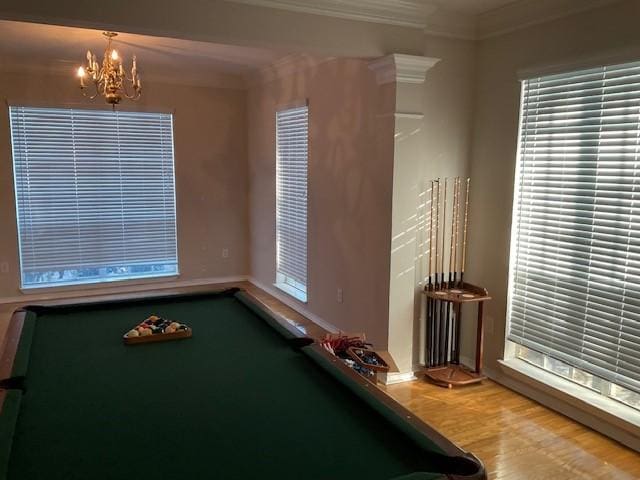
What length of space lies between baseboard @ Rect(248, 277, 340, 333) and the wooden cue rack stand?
39.4 inches

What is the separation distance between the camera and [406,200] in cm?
357

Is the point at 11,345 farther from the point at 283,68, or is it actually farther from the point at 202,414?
the point at 283,68

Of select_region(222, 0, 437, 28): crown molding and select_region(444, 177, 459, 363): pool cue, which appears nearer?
select_region(222, 0, 437, 28): crown molding

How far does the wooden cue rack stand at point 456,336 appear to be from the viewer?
3.57 m

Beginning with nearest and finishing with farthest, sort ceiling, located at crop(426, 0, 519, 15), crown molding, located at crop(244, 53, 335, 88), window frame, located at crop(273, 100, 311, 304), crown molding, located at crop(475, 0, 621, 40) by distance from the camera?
crown molding, located at crop(475, 0, 621, 40), ceiling, located at crop(426, 0, 519, 15), crown molding, located at crop(244, 53, 335, 88), window frame, located at crop(273, 100, 311, 304)

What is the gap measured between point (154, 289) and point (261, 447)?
4.93 metres

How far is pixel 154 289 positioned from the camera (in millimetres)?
6020

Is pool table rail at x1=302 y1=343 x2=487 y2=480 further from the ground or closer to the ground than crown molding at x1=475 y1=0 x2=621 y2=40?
closer to the ground

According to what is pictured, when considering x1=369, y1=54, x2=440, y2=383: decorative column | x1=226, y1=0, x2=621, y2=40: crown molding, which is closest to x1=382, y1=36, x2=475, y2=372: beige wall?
x1=369, y1=54, x2=440, y2=383: decorative column

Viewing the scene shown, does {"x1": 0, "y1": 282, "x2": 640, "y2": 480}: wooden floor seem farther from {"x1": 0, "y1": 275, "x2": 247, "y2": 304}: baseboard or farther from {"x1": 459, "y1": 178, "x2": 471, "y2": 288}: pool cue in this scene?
{"x1": 0, "y1": 275, "x2": 247, "y2": 304}: baseboard

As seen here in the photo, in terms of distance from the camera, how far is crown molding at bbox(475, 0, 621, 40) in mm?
2959

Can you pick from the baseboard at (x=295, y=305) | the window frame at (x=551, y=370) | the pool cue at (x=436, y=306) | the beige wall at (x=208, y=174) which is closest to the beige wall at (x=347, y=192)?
the baseboard at (x=295, y=305)

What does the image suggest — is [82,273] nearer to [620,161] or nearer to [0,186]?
[0,186]

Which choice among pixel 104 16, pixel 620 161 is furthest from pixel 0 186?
pixel 620 161
